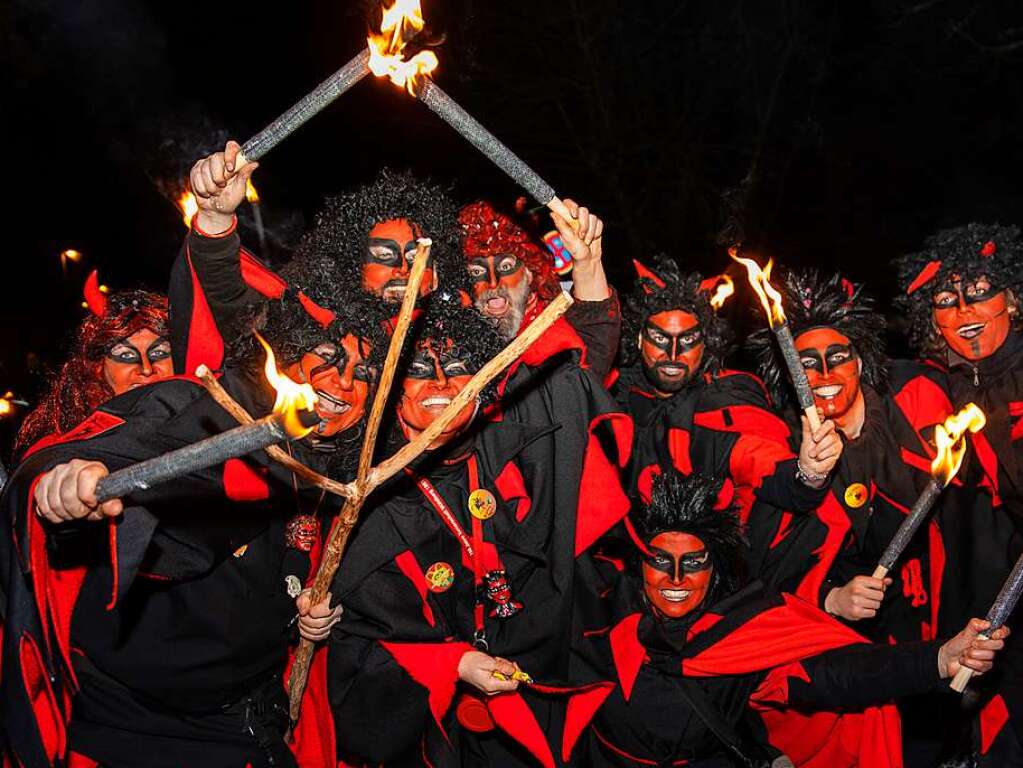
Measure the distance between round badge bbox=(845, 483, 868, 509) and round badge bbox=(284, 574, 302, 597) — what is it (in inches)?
98.6

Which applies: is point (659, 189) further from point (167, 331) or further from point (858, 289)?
point (167, 331)

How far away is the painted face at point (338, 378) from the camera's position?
3.88m

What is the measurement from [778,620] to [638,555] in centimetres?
68

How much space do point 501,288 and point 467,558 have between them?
175 cm

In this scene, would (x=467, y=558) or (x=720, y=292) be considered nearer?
(x=467, y=558)

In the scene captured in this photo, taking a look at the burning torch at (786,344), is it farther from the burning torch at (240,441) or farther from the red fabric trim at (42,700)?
the red fabric trim at (42,700)

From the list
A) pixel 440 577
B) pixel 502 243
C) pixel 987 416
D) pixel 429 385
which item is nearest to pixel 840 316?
pixel 987 416

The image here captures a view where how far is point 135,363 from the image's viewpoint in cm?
473

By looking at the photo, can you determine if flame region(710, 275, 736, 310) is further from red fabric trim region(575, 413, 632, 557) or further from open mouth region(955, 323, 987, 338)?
red fabric trim region(575, 413, 632, 557)

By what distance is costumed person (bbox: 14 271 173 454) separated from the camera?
15.4 feet

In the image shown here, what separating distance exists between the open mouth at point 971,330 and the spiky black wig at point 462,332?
2.30 meters

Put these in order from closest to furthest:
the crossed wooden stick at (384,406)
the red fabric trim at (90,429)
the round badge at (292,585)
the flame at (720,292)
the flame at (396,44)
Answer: the crossed wooden stick at (384,406)
the flame at (396,44)
the red fabric trim at (90,429)
the round badge at (292,585)
the flame at (720,292)

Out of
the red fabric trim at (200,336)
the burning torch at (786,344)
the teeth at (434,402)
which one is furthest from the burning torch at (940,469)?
the red fabric trim at (200,336)

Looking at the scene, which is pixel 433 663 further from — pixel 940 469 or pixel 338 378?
pixel 940 469
